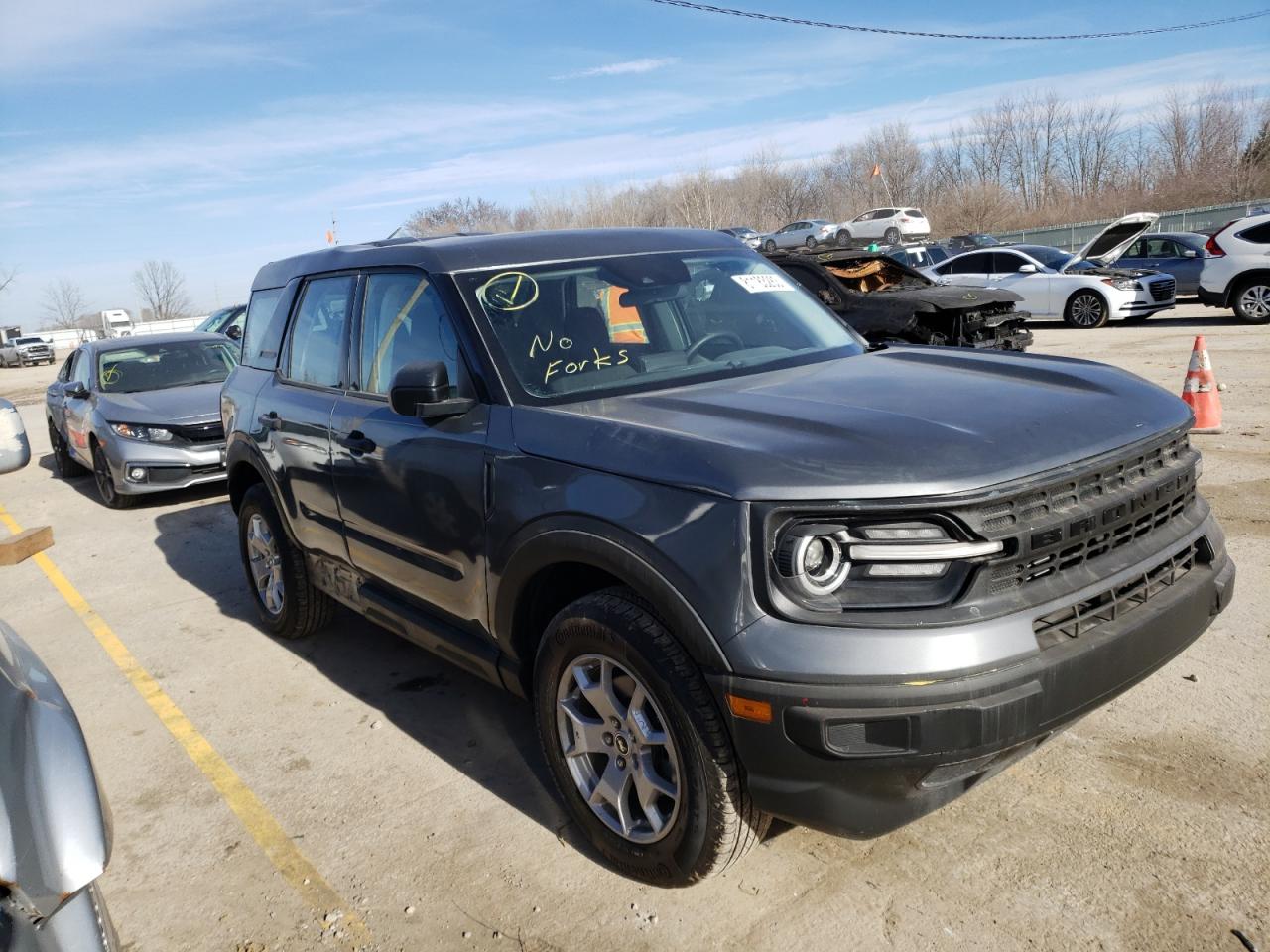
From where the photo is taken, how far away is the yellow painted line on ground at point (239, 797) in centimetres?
310

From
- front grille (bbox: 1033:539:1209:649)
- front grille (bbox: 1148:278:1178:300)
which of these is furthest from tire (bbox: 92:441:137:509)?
front grille (bbox: 1148:278:1178:300)

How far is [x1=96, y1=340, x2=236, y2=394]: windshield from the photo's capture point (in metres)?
10.3

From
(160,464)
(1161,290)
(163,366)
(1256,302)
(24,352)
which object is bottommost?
(24,352)

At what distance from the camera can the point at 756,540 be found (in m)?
2.45

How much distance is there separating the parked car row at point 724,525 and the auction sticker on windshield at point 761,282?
16 mm

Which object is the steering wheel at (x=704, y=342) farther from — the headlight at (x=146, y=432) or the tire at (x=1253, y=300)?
the tire at (x=1253, y=300)

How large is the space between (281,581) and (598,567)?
3054mm

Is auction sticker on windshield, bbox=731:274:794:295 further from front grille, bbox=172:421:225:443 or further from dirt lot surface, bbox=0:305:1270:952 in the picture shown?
front grille, bbox=172:421:225:443

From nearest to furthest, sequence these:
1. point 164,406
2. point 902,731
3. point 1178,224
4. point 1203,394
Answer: point 902,731 < point 1203,394 < point 164,406 < point 1178,224

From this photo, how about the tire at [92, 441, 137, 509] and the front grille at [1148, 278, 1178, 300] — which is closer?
the tire at [92, 441, 137, 509]

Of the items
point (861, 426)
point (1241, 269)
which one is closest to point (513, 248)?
point (861, 426)

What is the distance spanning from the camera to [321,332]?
15.2ft

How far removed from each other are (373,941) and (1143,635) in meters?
2.33

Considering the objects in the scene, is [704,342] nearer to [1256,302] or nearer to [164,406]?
[164,406]
